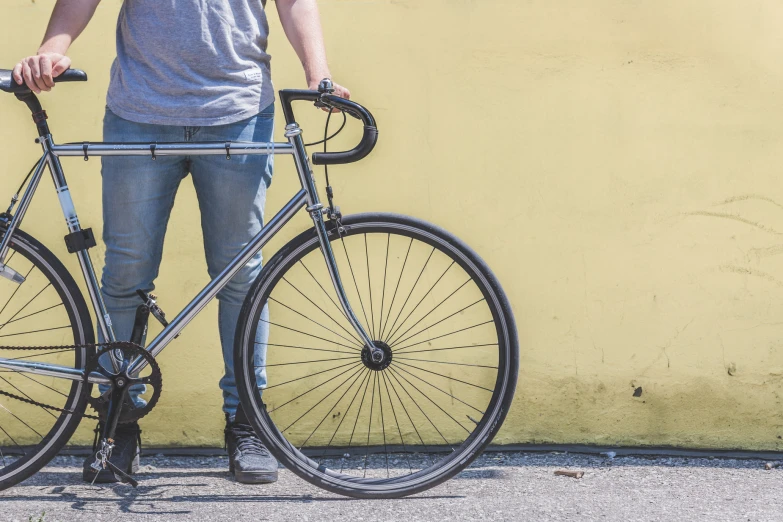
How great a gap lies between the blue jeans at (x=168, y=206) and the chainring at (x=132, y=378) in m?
0.08

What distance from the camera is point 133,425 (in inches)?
131

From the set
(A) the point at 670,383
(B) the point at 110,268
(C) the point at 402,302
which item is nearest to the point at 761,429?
(A) the point at 670,383

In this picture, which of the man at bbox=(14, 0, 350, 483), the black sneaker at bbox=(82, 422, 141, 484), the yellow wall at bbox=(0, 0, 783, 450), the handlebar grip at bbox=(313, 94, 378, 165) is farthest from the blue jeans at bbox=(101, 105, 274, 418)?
the yellow wall at bbox=(0, 0, 783, 450)

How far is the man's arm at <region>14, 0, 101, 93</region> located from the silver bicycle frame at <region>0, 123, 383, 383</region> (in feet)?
0.65

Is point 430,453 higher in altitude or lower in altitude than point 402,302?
lower

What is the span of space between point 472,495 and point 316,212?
1102mm

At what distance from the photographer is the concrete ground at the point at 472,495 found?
Answer: 3.05 meters

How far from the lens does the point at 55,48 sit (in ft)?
9.70

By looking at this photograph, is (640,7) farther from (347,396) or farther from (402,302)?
(347,396)

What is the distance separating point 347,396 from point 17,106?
1.65 metres

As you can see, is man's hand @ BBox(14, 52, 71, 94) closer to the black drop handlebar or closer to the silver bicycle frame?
the silver bicycle frame

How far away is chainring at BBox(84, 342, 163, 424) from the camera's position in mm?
3002

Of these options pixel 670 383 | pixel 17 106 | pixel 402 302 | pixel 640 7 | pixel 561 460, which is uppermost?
pixel 640 7

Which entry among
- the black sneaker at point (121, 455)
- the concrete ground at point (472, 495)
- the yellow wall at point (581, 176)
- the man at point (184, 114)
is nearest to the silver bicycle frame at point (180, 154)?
the man at point (184, 114)
